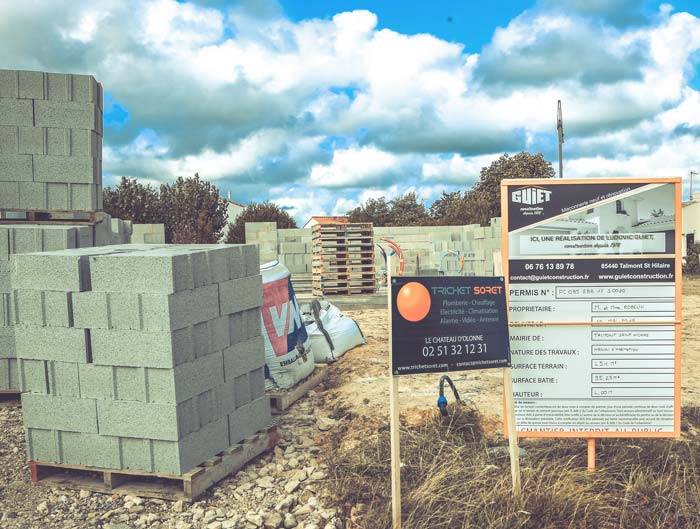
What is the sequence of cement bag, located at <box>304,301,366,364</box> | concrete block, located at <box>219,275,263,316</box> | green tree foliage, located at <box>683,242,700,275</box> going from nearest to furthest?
concrete block, located at <box>219,275,263,316</box> → cement bag, located at <box>304,301,366,364</box> → green tree foliage, located at <box>683,242,700,275</box>

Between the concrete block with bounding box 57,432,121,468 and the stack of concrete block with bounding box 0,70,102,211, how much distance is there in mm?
3850

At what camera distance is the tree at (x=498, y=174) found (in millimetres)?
41625

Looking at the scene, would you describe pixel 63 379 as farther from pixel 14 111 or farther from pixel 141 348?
pixel 14 111

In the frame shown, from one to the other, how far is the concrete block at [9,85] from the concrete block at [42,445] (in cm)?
444

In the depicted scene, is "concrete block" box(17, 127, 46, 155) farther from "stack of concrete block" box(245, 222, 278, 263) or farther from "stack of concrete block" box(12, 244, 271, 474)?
"stack of concrete block" box(245, 222, 278, 263)

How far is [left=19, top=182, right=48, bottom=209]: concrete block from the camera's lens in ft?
24.7

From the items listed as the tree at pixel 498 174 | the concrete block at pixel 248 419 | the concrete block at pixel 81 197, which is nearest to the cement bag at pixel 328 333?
the concrete block at pixel 248 419

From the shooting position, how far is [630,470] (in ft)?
14.7

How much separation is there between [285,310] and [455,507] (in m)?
3.35

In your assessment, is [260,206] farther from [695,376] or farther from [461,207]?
[695,376]

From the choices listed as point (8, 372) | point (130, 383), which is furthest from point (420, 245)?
point (130, 383)

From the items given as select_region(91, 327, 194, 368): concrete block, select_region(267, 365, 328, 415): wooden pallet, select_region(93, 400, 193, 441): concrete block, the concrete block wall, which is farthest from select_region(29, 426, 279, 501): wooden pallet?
the concrete block wall

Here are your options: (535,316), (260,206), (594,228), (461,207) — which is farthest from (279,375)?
(260,206)

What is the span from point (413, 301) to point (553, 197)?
1.36 m
